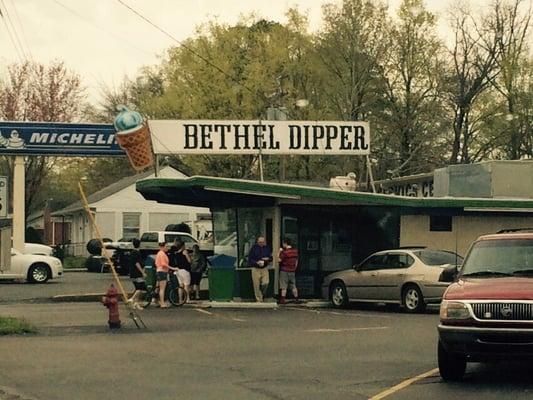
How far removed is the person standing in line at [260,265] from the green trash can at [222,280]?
56cm

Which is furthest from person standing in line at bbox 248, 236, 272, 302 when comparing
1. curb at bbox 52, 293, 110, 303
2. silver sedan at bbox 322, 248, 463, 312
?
curb at bbox 52, 293, 110, 303

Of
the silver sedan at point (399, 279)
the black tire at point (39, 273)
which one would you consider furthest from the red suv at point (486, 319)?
the black tire at point (39, 273)

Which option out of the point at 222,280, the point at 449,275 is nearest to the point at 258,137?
the point at 222,280

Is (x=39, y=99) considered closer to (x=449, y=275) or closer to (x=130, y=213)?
(x=130, y=213)

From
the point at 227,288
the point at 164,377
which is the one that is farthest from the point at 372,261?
the point at 164,377

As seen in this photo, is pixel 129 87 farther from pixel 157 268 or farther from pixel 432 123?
pixel 157 268

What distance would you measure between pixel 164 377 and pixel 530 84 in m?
43.1

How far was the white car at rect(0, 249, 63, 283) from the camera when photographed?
121ft

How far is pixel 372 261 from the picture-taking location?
25891 mm

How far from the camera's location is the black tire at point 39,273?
122ft

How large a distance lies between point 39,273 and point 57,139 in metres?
4.89

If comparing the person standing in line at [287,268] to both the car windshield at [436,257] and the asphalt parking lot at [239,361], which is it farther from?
the asphalt parking lot at [239,361]

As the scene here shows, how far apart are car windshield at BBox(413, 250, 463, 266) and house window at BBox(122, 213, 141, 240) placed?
36839mm

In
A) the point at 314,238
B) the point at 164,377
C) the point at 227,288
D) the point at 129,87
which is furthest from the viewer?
the point at 129,87
